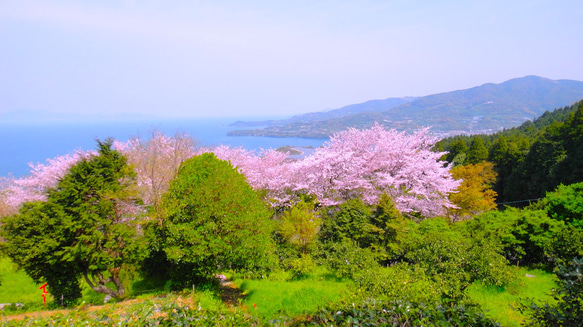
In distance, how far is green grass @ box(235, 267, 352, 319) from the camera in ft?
25.6

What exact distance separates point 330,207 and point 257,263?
6.67 m

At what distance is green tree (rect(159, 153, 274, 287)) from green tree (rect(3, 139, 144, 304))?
3.85 ft

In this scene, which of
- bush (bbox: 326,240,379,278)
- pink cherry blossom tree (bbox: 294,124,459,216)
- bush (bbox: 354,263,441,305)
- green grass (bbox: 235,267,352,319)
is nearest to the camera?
bush (bbox: 354,263,441,305)

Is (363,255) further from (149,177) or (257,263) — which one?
(149,177)

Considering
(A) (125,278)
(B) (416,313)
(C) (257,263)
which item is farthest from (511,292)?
(A) (125,278)

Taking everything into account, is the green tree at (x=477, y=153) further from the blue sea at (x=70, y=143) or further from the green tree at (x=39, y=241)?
the green tree at (x=39, y=241)

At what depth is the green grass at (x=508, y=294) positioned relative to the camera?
695cm

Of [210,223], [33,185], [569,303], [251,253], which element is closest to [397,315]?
[569,303]

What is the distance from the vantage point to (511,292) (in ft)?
27.5

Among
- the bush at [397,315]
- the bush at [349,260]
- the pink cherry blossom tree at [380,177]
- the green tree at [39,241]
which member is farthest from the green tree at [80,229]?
the pink cherry blossom tree at [380,177]

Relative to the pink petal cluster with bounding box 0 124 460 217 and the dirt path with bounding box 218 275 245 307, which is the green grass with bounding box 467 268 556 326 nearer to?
the pink petal cluster with bounding box 0 124 460 217

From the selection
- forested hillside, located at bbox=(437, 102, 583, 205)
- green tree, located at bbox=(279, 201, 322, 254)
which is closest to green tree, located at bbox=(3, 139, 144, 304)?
green tree, located at bbox=(279, 201, 322, 254)

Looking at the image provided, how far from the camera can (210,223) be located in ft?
27.1

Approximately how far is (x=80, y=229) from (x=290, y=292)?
20.0 feet
